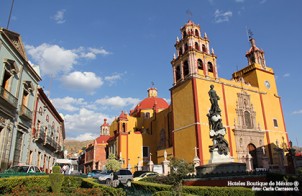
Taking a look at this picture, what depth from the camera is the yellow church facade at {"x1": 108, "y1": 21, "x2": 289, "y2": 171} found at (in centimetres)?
2980

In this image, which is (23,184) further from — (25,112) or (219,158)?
(219,158)

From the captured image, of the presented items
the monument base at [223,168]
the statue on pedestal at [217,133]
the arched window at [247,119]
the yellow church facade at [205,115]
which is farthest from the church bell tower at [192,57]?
the monument base at [223,168]

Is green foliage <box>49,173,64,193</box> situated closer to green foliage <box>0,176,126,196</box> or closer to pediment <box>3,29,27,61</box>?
green foliage <box>0,176,126,196</box>

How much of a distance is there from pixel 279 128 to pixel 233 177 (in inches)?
1117

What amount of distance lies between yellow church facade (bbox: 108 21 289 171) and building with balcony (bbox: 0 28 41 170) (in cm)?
1761

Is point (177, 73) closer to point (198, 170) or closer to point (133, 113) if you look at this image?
point (133, 113)

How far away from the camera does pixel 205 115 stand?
2964 centimetres

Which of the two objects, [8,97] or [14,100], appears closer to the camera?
[8,97]

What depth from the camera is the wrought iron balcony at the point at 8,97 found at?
14.8 m

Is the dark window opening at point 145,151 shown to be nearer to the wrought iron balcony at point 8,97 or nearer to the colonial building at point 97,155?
the colonial building at point 97,155

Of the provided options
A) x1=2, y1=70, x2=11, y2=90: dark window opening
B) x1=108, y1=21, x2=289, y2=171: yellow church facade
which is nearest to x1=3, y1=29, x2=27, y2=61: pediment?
x1=2, y1=70, x2=11, y2=90: dark window opening

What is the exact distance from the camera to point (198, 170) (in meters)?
14.3

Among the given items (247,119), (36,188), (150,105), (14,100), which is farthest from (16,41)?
(150,105)

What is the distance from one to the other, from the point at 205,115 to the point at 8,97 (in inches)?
831
